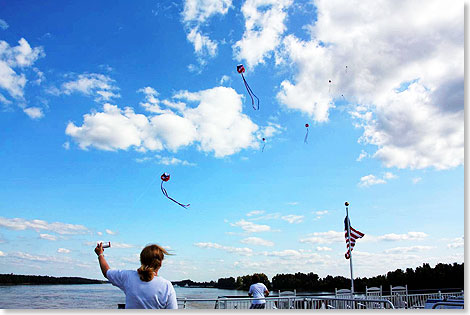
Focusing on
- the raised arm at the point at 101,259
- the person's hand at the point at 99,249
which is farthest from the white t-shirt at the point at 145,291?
the person's hand at the point at 99,249

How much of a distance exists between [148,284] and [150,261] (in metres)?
0.15

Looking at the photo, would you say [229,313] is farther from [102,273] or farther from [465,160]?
[465,160]

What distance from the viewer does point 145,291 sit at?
250cm

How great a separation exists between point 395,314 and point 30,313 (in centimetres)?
543

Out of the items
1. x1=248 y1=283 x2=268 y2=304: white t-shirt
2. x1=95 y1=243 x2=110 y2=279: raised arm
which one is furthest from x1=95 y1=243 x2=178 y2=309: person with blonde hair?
x1=248 y1=283 x2=268 y2=304: white t-shirt

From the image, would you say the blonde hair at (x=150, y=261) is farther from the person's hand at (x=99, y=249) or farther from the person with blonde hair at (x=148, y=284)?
the person's hand at (x=99, y=249)

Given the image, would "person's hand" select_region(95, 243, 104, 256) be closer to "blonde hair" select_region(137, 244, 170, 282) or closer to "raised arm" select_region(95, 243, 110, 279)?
"raised arm" select_region(95, 243, 110, 279)

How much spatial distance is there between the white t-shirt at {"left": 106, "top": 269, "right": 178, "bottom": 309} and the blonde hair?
0.04m

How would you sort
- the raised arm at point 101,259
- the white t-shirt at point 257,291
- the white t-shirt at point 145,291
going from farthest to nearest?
the white t-shirt at point 257,291, the raised arm at point 101,259, the white t-shirt at point 145,291

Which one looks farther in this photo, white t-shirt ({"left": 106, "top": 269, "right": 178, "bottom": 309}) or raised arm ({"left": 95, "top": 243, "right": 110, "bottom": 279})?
raised arm ({"left": 95, "top": 243, "right": 110, "bottom": 279})

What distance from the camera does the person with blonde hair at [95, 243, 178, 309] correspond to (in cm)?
251

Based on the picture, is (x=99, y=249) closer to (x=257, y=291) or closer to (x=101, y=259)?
(x=101, y=259)

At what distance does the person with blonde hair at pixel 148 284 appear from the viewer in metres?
2.51

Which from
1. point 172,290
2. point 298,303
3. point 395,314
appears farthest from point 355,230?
point 172,290
